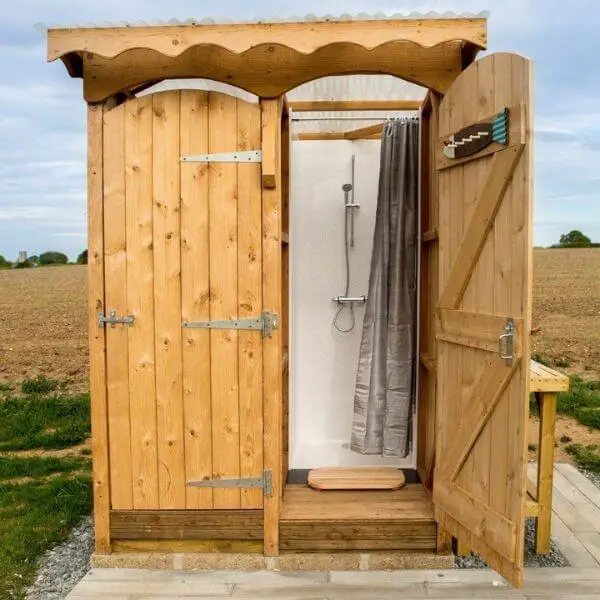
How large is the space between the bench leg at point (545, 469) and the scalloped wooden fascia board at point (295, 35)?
1741mm

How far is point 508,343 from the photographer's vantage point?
8.52 feet

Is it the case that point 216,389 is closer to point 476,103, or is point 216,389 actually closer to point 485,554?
point 485,554

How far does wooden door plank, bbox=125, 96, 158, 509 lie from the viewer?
3.08 meters

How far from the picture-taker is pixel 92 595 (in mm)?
2926

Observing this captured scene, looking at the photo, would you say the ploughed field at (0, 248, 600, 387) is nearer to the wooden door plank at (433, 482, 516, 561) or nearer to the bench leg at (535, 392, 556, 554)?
the bench leg at (535, 392, 556, 554)

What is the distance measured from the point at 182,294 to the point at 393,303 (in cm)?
125

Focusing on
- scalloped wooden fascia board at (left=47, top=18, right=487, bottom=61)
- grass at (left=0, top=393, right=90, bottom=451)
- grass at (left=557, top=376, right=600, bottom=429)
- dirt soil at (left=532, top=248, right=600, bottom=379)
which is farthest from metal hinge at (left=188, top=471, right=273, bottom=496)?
grass at (left=557, top=376, right=600, bottom=429)

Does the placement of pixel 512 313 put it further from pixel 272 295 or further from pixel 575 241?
pixel 575 241

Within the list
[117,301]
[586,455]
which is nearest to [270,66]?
[117,301]

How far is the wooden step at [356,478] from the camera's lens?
3562 mm

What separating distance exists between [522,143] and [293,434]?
241 centimetres

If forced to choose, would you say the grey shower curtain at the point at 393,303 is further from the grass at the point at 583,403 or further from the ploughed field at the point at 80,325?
the grass at the point at 583,403

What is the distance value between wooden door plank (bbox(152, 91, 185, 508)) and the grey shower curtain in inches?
48.4

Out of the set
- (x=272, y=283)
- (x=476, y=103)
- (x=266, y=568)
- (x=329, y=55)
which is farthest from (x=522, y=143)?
(x=266, y=568)
